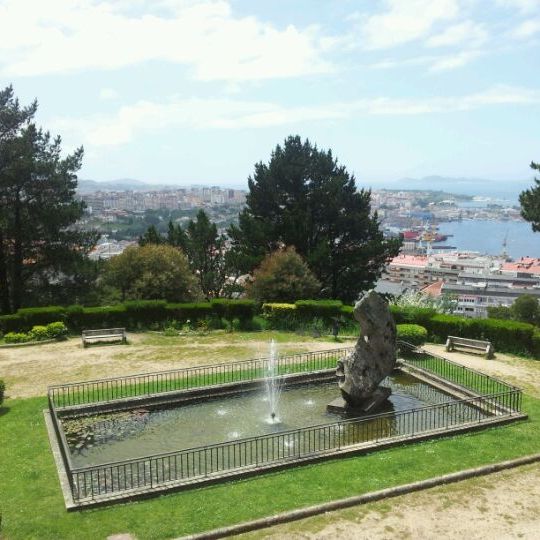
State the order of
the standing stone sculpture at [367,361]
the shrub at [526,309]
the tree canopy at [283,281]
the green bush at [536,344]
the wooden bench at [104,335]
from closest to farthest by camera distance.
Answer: the standing stone sculpture at [367,361] → the green bush at [536,344] → the wooden bench at [104,335] → the tree canopy at [283,281] → the shrub at [526,309]

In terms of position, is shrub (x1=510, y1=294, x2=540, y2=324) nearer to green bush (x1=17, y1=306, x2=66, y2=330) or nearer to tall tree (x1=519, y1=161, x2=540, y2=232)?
tall tree (x1=519, y1=161, x2=540, y2=232)

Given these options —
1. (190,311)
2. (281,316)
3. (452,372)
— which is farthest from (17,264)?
(452,372)

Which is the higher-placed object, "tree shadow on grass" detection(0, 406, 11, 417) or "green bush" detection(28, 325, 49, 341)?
"green bush" detection(28, 325, 49, 341)

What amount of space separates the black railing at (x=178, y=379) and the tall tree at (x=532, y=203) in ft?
49.4

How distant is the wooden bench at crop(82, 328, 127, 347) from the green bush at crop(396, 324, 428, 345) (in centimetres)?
1184

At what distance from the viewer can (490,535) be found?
34.8 ft

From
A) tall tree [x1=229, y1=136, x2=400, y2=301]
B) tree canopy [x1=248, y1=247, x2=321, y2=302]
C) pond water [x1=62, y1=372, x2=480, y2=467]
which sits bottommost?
pond water [x1=62, y1=372, x2=480, y2=467]

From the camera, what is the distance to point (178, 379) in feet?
65.8

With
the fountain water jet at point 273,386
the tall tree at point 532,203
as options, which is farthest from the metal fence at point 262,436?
the tall tree at point 532,203

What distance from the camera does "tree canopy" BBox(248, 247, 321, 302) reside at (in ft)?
103

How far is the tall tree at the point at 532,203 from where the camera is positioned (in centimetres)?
3073

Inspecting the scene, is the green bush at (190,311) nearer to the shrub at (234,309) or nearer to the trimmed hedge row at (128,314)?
the trimmed hedge row at (128,314)

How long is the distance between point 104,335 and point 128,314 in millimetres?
3139

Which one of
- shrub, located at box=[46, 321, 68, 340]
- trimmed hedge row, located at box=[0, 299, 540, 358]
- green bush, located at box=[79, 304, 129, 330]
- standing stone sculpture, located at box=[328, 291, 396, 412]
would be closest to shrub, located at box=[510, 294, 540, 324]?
trimmed hedge row, located at box=[0, 299, 540, 358]
